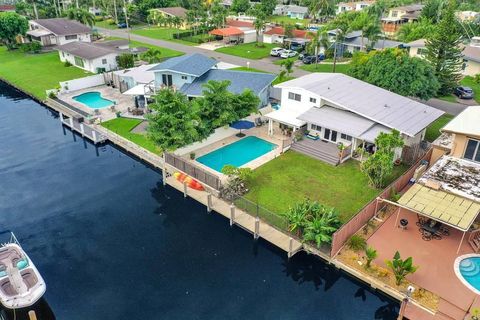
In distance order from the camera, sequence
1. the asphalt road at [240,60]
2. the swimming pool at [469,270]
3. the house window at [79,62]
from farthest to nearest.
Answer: the house window at [79,62]
the asphalt road at [240,60]
the swimming pool at [469,270]

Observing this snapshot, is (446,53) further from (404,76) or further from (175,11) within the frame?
(175,11)

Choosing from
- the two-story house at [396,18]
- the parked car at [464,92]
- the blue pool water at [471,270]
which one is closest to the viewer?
the blue pool water at [471,270]

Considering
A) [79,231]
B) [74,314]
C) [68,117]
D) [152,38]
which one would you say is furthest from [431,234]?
[152,38]

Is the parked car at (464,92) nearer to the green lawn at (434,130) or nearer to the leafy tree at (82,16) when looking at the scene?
the green lawn at (434,130)

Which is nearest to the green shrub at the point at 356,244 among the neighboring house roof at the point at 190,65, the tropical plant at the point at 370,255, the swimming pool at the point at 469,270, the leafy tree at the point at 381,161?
the tropical plant at the point at 370,255

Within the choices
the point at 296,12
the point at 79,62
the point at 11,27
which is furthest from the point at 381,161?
the point at 296,12

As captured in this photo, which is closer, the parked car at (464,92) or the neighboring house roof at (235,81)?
the neighboring house roof at (235,81)

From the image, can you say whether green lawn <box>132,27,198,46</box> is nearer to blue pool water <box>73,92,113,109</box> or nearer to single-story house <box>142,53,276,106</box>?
blue pool water <box>73,92,113,109</box>
